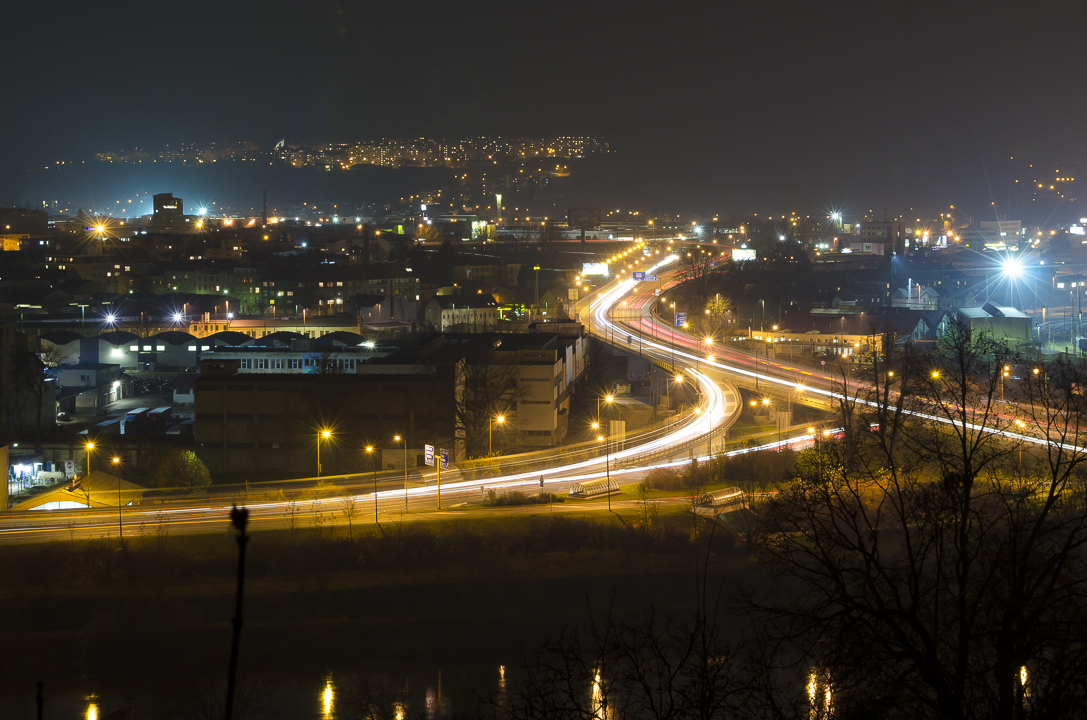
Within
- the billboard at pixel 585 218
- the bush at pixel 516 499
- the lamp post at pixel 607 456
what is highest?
the billboard at pixel 585 218

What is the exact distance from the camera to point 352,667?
222 inches

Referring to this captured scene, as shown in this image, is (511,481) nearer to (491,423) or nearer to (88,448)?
(491,423)

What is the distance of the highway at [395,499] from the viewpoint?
21.1ft

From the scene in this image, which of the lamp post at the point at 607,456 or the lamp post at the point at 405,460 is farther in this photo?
the lamp post at the point at 607,456

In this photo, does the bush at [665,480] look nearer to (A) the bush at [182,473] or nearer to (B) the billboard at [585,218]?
(A) the bush at [182,473]

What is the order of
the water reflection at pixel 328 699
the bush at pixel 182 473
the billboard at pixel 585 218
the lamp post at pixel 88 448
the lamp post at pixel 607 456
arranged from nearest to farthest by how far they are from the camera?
the water reflection at pixel 328 699 → the lamp post at pixel 607 456 → the bush at pixel 182 473 → the lamp post at pixel 88 448 → the billboard at pixel 585 218

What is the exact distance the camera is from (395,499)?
701cm

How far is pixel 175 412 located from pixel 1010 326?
1175 centimetres

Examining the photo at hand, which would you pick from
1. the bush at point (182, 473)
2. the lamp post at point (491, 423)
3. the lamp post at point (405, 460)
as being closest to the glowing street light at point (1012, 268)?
the lamp post at point (491, 423)

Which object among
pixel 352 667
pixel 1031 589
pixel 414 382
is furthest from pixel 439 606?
pixel 1031 589

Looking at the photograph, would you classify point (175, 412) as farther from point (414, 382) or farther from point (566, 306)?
point (566, 306)

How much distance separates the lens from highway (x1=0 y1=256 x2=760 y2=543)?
6.44m

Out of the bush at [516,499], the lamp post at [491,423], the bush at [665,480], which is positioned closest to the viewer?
the bush at [516,499]

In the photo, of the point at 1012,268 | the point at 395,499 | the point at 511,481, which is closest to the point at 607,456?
the point at 511,481
